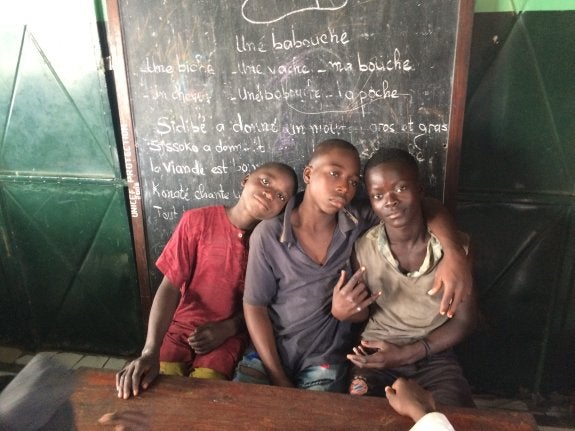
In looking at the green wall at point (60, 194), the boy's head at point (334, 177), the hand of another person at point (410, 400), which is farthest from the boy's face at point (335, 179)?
the green wall at point (60, 194)

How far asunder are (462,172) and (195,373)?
1.59 metres

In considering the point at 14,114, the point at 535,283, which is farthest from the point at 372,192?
the point at 14,114

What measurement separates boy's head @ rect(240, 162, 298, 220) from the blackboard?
0.32 m

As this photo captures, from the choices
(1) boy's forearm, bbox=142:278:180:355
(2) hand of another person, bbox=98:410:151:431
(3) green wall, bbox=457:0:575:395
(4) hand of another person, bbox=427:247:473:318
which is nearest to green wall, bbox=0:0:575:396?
(3) green wall, bbox=457:0:575:395

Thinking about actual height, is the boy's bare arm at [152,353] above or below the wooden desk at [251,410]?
above

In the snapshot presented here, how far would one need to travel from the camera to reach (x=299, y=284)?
1838 mm

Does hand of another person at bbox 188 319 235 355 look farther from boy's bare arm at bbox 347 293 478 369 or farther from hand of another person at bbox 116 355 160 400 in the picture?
boy's bare arm at bbox 347 293 478 369

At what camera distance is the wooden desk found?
1.22m

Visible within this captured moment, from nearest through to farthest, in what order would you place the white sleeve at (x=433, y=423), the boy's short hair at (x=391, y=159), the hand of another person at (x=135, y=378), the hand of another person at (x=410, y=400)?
the white sleeve at (x=433, y=423) < the hand of another person at (x=410, y=400) < the hand of another person at (x=135, y=378) < the boy's short hair at (x=391, y=159)

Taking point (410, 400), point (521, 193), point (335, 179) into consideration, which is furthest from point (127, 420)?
point (521, 193)

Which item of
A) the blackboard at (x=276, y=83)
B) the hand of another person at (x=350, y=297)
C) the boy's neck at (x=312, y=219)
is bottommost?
the hand of another person at (x=350, y=297)

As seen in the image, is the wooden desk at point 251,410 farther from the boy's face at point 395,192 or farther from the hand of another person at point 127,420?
the boy's face at point 395,192

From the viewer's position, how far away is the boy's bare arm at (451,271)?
1566 millimetres

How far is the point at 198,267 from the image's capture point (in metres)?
2.07
